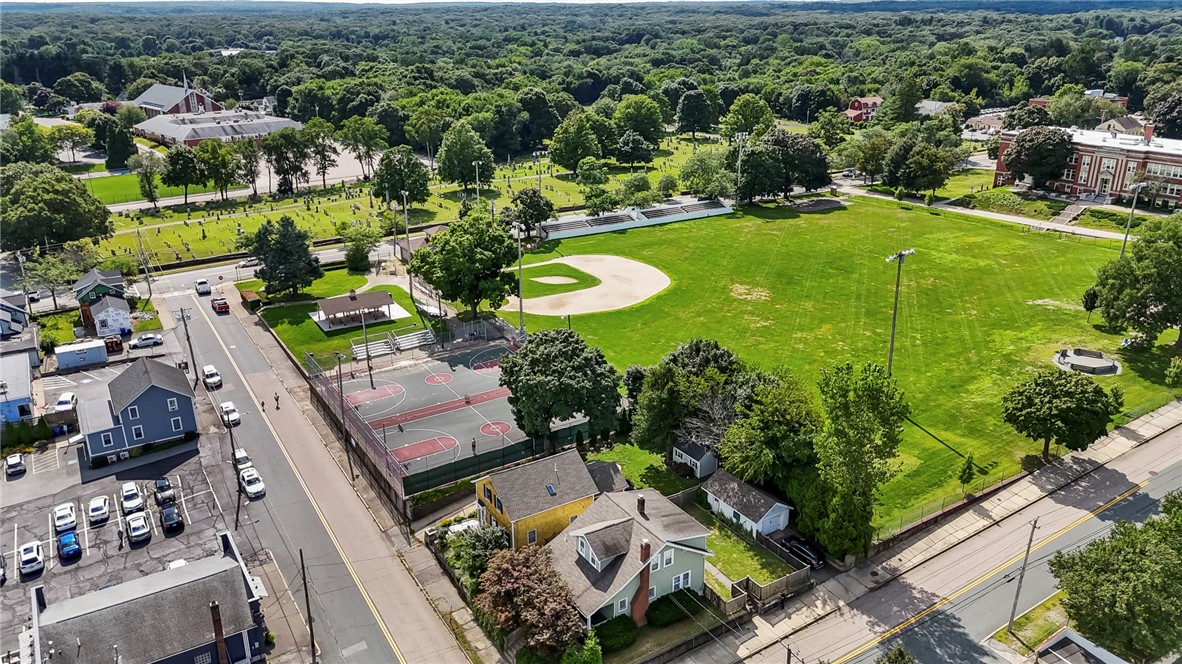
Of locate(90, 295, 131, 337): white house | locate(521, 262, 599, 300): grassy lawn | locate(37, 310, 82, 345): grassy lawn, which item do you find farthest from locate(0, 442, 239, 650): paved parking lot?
locate(521, 262, 599, 300): grassy lawn

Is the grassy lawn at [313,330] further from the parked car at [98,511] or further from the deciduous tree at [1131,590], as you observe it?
the deciduous tree at [1131,590]

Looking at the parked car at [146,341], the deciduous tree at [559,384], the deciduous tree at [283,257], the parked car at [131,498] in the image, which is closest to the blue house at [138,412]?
the parked car at [131,498]

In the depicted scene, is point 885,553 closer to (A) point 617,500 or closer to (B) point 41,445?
(A) point 617,500

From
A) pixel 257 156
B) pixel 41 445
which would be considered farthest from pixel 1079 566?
pixel 257 156

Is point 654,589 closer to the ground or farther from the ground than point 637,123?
closer to the ground

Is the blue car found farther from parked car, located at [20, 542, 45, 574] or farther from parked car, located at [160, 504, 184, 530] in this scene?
parked car, located at [160, 504, 184, 530]

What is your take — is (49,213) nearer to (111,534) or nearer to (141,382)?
(141,382)

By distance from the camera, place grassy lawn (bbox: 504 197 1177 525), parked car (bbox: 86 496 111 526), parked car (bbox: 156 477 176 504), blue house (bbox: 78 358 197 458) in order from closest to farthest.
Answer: parked car (bbox: 86 496 111 526) → parked car (bbox: 156 477 176 504) → blue house (bbox: 78 358 197 458) → grassy lawn (bbox: 504 197 1177 525)
